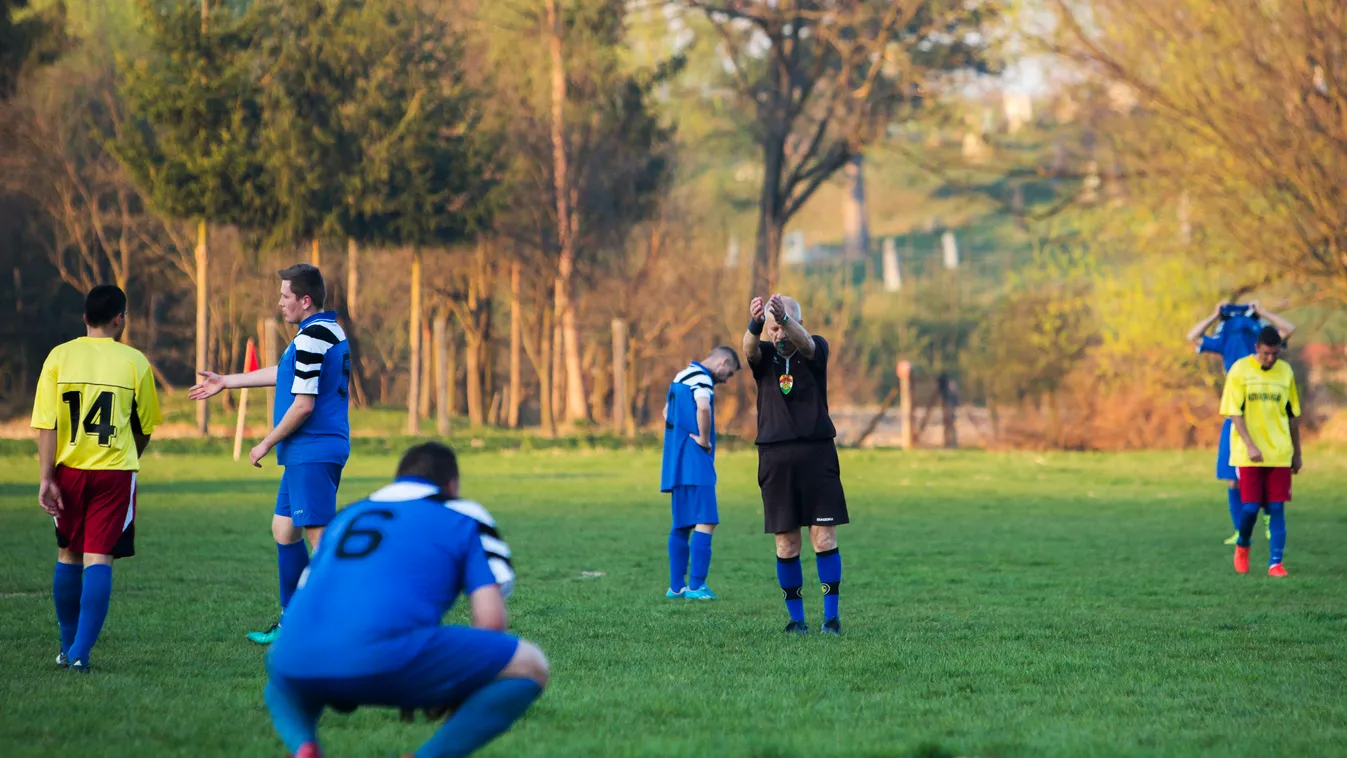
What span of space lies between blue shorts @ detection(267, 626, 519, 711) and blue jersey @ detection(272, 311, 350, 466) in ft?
12.7

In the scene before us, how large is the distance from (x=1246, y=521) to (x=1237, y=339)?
2653mm

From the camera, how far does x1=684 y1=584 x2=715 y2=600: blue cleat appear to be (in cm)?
1104

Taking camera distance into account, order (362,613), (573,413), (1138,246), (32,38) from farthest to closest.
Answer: (573,413), (32,38), (1138,246), (362,613)

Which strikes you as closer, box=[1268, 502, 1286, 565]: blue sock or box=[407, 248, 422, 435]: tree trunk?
box=[1268, 502, 1286, 565]: blue sock

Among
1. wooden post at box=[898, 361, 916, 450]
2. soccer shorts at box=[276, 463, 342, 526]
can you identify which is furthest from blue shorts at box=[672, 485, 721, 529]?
wooden post at box=[898, 361, 916, 450]

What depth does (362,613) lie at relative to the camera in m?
4.61

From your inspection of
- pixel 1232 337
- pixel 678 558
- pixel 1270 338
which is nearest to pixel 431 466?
pixel 678 558

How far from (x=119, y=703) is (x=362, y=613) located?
110 inches

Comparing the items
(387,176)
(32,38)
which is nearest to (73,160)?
(32,38)

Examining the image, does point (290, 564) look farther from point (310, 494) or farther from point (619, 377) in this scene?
point (619, 377)

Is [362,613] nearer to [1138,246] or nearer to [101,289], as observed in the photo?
[101,289]

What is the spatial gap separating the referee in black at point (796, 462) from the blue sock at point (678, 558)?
1.92 m

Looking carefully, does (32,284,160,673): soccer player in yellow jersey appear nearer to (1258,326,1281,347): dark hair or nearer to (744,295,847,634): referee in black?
(744,295,847,634): referee in black

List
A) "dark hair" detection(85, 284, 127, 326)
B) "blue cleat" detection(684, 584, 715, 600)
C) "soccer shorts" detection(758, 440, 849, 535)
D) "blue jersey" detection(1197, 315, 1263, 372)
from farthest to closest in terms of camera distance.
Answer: "blue jersey" detection(1197, 315, 1263, 372) → "blue cleat" detection(684, 584, 715, 600) → "soccer shorts" detection(758, 440, 849, 535) → "dark hair" detection(85, 284, 127, 326)
